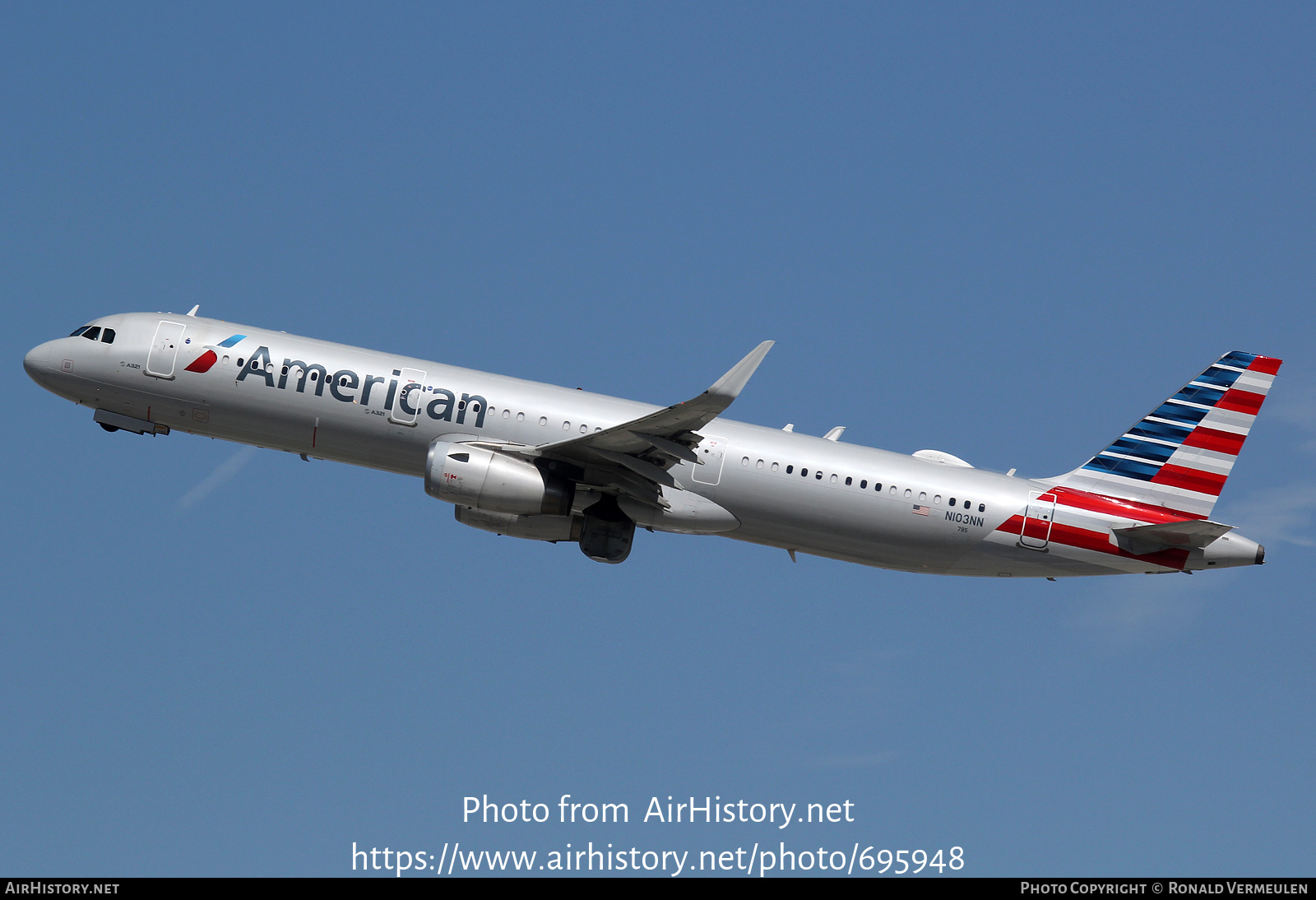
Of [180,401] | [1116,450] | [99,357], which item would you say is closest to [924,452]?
[1116,450]

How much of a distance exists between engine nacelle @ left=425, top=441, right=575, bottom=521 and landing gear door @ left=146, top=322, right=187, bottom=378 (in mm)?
8421

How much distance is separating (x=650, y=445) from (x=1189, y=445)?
17152 mm

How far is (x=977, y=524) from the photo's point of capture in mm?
38562

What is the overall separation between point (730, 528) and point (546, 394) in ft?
21.4

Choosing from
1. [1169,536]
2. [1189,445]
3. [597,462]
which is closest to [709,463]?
[597,462]

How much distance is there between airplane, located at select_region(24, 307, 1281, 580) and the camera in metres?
37.7

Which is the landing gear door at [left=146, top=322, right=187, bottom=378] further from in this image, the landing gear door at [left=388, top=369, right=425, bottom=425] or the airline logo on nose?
the landing gear door at [left=388, top=369, right=425, bottom=425]

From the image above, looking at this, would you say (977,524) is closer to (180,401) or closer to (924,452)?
(924,452)

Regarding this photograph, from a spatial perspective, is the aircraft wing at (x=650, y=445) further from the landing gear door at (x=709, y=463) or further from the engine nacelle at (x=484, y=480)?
the landing gear door at (x=709, y=463)

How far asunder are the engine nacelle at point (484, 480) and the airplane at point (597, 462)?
226mm

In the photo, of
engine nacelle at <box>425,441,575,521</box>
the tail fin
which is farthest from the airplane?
the tail fin

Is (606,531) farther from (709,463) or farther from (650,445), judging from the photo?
(650,445)

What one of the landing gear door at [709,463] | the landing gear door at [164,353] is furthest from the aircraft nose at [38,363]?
the landing gear door at [709,463]

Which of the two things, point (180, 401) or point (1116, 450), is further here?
point (1116, 450)
